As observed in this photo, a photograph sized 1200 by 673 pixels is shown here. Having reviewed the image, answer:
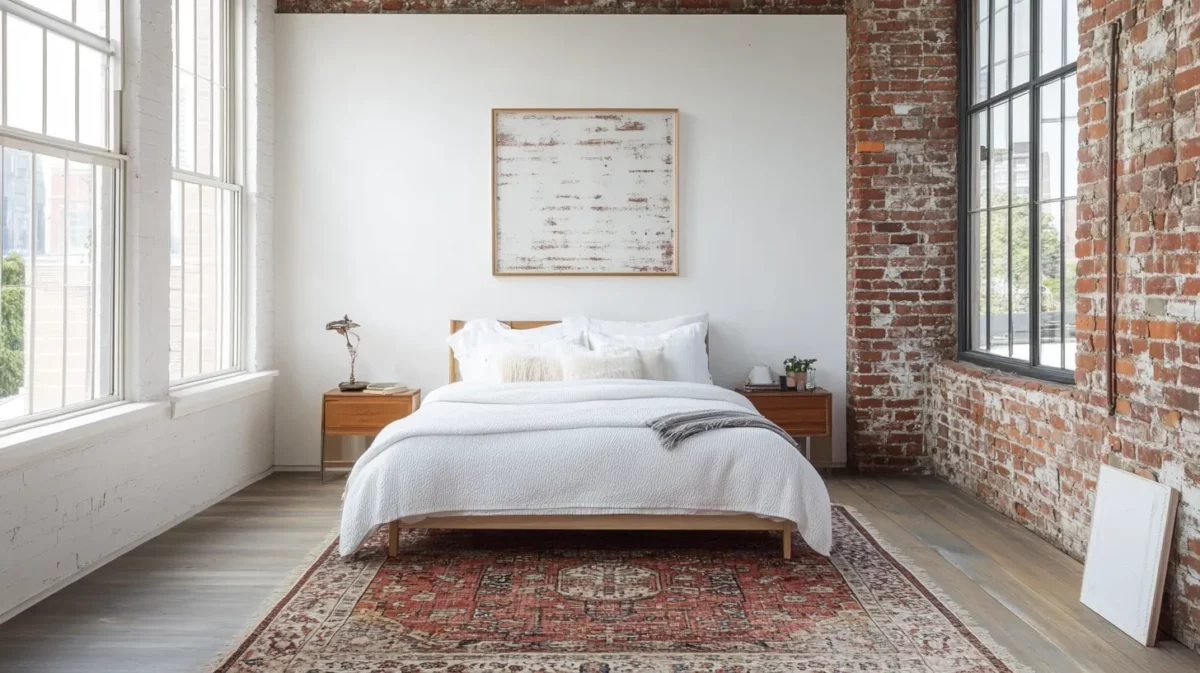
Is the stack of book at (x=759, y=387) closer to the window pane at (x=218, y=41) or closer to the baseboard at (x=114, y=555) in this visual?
the baseboard at (x=114, y=555)

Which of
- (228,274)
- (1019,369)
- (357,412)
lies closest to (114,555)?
(357,412)

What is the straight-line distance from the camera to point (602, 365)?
574cm

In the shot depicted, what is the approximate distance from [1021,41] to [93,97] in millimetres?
4911

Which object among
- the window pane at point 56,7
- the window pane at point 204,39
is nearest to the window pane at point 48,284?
the window pane at point 56,7

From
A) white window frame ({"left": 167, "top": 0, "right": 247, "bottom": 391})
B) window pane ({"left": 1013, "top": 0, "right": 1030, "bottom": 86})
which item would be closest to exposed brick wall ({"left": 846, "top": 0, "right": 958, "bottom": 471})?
window pane ({"left": 1013, "top": 0, "right": 1030, "bottom": 86})

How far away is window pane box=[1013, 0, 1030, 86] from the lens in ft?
17.5

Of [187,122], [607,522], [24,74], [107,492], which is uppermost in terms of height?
[187,122]

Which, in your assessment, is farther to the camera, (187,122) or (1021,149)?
(187,122)

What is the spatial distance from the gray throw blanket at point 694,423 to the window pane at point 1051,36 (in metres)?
2.48

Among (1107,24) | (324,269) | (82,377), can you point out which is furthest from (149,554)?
(1107,24)

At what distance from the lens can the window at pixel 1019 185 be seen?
490 centimetres

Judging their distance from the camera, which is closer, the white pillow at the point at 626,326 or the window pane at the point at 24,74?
the window pane at the point at 24,74

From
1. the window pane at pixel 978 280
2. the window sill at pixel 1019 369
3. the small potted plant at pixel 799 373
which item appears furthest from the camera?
the small potted plant at pixel 799 373

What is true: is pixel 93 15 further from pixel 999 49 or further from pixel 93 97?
pixel 999 49
